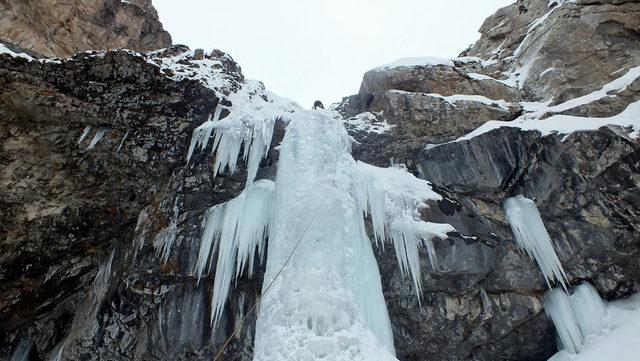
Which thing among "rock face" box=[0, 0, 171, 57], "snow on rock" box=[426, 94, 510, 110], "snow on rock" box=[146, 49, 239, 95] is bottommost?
"snow on rock" box=[426, 94, 510, 110]

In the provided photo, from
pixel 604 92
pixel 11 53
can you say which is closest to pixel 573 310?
pixel 604 92

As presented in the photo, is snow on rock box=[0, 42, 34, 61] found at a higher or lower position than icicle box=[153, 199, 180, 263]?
higher

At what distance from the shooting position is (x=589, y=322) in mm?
7348

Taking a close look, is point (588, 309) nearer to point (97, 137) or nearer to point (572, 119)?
point (572, 119)

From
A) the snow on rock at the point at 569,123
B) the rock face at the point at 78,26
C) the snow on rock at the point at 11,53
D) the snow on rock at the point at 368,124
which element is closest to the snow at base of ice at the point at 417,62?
the snow on rock at the point at 368,124

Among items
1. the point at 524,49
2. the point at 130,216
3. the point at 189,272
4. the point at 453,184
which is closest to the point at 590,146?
the point at 453,184

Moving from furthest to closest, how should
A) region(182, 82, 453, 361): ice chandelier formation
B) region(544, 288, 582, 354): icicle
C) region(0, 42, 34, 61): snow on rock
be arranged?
region(0, 42, 34, 61): snow on rock
region(544, 288, 582, 354): icicle
region(182, 82, 453, 361): ice chandelier formation

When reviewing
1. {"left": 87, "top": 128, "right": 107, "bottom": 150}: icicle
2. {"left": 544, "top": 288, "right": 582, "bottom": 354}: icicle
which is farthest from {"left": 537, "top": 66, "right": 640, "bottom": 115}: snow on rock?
{"left": 87, "top": 128, "right": 107, "bottom": 150}: icicle

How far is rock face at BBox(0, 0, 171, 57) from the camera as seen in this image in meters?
11.9

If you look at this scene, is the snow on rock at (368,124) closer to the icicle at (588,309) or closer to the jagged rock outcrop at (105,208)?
the jagged rock outcrop at (105,208)

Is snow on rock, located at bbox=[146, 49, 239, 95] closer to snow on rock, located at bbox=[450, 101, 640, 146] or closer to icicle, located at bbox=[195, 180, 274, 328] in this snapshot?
icicle, located at bbox=[195, 180, 274, 328]

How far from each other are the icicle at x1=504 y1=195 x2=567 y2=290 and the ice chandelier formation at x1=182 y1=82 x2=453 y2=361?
5.75ft

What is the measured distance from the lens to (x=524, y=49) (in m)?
12.2

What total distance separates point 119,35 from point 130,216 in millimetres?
10876
